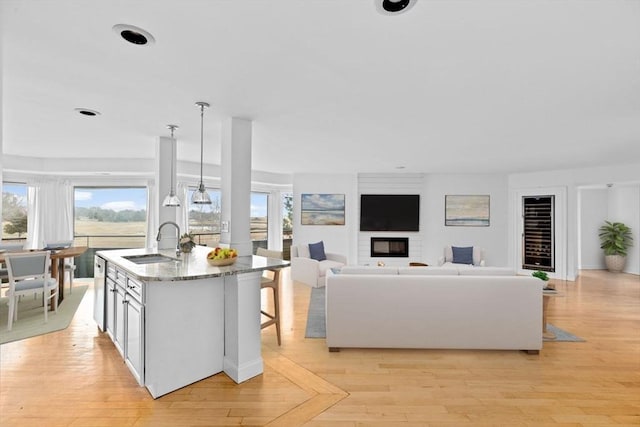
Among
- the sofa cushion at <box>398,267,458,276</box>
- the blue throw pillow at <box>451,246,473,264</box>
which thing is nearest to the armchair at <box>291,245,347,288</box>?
the sofa cushion at <box>398,267,458,276</box>

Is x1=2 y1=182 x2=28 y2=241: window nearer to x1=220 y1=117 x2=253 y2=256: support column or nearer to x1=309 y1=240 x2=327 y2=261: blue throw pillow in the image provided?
x1=220 y1=117 x2=253 y2=256: support column

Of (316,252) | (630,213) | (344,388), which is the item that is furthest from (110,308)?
(630,213)

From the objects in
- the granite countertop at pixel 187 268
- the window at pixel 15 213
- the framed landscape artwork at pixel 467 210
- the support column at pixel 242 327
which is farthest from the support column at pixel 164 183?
the framed landscape artwork at pixel 467 210

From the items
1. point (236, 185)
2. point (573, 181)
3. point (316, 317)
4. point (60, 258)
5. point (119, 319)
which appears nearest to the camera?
point (119, 319)

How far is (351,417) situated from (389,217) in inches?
234

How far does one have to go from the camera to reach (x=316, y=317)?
4.23 m

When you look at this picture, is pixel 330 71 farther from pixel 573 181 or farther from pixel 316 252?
pixel 573 181

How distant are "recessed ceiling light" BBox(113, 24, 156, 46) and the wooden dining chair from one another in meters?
3.61

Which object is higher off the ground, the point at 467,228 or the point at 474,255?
the point at 467,228

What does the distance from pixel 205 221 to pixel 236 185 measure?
421cm

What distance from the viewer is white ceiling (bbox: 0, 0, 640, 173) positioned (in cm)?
167

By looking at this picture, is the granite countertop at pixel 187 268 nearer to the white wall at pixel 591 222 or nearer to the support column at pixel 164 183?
the support column at pixel 164 183

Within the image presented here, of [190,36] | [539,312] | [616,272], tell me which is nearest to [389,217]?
[539,312]

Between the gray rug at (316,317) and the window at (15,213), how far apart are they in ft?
20.1
